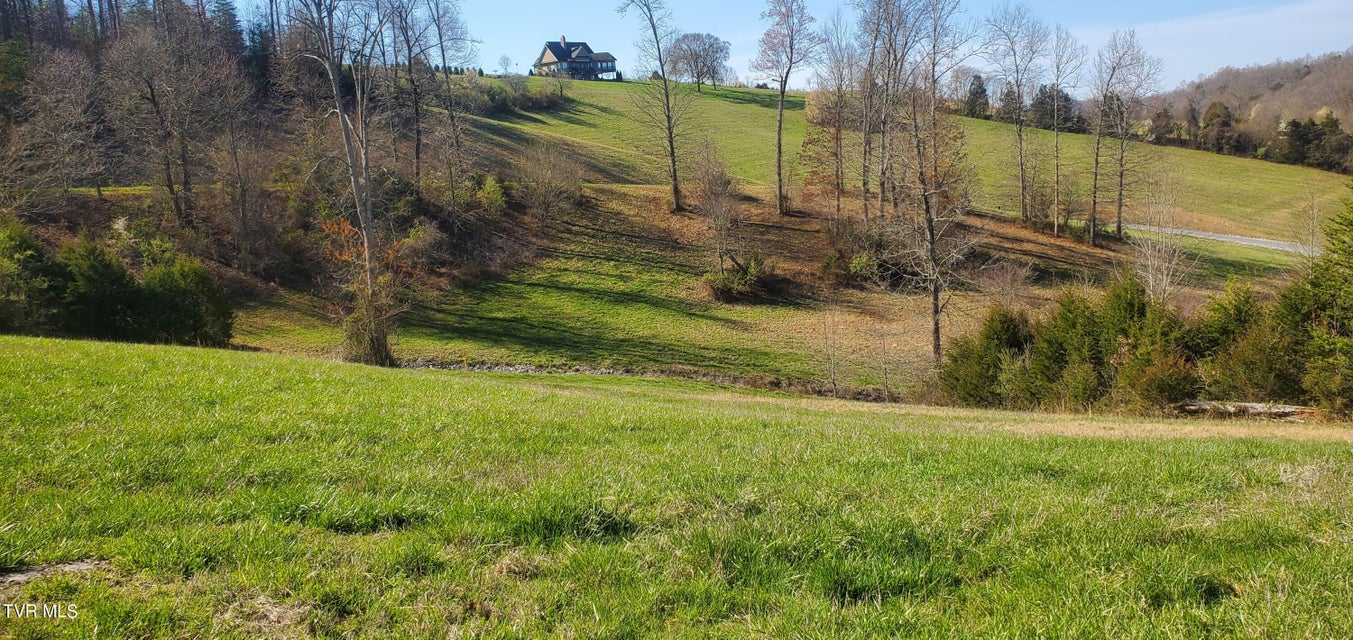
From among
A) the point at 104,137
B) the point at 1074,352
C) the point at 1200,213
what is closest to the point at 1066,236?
the point at 1200,213

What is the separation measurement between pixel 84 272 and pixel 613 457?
22.8 metres

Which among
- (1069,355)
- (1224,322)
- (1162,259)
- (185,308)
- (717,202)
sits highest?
Result: (717,202)

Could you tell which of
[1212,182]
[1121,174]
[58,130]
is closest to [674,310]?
[58,130]

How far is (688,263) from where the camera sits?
40656mm

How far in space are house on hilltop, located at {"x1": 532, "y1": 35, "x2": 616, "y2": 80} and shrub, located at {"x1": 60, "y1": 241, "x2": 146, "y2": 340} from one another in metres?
112

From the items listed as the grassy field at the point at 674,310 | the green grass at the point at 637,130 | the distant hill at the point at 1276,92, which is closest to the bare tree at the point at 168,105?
the grassy field at the point at 674,310

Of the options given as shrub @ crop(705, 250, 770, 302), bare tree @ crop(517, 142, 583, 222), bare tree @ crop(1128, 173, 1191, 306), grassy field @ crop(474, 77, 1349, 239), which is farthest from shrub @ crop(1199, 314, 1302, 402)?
bare tree @ crop(517, 142, 583, 222)

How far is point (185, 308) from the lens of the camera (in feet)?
71.5

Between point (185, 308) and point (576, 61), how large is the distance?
11648cm

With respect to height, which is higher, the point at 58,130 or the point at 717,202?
the point at 58,130

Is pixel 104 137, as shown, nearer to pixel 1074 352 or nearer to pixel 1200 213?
pixel 1074 352

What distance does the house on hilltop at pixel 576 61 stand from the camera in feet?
411

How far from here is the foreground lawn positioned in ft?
10.2

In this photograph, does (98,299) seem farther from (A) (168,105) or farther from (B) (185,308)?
(A) (168,105)
